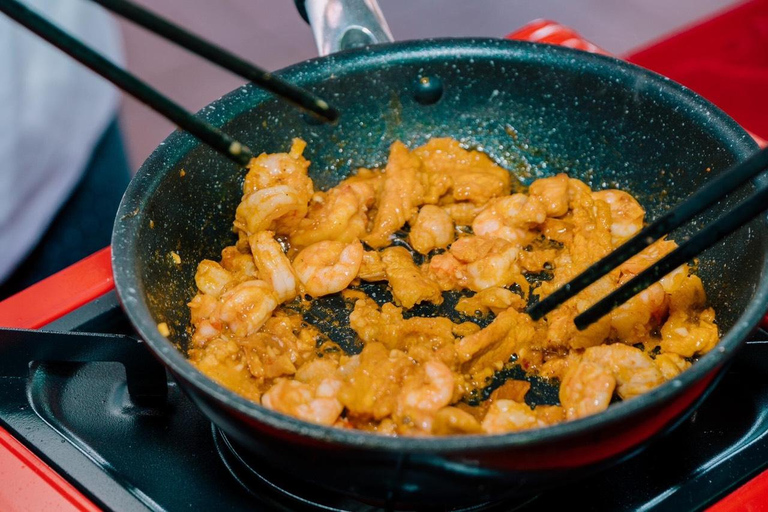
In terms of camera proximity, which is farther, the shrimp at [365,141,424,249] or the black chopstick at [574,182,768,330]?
the shrimp at [365,141,424,249]

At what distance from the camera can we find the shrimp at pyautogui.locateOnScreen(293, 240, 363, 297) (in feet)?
4.91

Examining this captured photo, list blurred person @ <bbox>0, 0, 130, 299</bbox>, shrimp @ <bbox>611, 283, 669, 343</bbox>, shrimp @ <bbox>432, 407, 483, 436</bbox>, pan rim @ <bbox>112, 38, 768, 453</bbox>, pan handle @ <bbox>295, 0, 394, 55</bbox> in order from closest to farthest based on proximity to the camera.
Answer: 1. pan rim @ <bbox>112, 38, 768, 453</bbox>
2. shrimp @ <bbox>432, 407, 483, 436</bbox>
3. shrimp @ <bbox>611, 283, 669, 343</bbox>
4. pan handle @ <bbox>295, 0, 394, 55</bbox>
5. blurred person @ <bbox>0, 0, 130, 299</bbox>

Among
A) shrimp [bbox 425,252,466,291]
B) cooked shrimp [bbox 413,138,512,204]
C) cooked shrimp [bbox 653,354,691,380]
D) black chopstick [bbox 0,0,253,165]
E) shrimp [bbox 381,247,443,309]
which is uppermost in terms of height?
black chopstick [bbox 0,0,253,165]

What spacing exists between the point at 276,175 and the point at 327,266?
0.80 feet

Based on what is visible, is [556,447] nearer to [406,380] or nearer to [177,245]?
[406,380]

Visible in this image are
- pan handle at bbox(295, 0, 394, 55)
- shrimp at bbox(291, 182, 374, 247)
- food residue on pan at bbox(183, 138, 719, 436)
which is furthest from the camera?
pan handle at bbox(295, 0, 394, 55)

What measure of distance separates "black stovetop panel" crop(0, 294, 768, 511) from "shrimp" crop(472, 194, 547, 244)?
0.48 m

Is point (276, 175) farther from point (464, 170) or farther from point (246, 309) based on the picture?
point (464, 170)

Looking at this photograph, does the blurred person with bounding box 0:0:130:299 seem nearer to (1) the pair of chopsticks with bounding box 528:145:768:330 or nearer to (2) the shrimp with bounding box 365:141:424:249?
(2) the shrimp with bounding box 365:141:424:249

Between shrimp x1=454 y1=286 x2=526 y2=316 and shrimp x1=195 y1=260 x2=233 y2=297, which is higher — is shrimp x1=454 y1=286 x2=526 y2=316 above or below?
above

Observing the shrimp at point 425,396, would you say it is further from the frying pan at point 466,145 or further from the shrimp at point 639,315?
the shrimp at point 639,315

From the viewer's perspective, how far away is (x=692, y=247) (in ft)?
3.30

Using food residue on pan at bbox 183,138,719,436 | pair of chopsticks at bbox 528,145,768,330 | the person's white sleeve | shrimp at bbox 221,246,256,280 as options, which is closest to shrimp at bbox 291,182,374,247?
food residue on pan at bbox 183,138,719,436

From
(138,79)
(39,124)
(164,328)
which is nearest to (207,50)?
(138,79)
